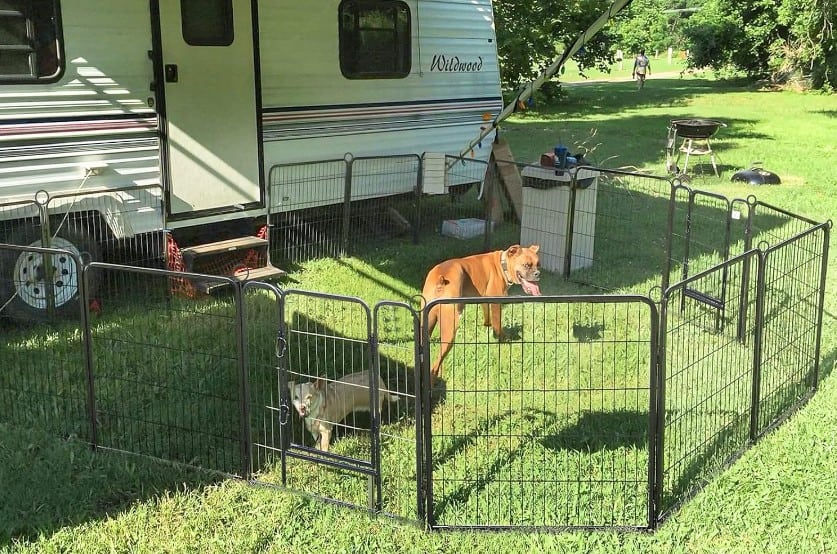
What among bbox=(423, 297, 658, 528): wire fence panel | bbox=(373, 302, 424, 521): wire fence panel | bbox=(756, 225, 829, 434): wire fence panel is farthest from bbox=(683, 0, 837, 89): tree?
bbox=(373, 302, 424, 521): wire fence panel

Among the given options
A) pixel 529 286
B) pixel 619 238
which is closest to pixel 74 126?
pixel 529 286

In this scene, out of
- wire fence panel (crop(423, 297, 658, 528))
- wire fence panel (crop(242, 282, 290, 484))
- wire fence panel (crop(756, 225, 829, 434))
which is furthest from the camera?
wire fence panel (crop(756, 225, 829, 434))

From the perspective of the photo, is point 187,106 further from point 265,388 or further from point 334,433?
point 334,433

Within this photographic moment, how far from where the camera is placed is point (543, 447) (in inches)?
182

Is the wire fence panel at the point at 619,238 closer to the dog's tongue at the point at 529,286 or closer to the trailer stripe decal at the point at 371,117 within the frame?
the trailer stripe decal at the point at 371,117

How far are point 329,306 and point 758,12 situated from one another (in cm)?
3094

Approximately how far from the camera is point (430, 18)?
31.6ft

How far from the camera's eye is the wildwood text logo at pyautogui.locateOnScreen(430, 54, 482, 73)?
9.78 m

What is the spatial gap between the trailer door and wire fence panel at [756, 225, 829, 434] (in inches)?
184

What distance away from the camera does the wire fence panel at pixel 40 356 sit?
493 centimetres

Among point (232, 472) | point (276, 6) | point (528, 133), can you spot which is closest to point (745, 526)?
point (232, 472)

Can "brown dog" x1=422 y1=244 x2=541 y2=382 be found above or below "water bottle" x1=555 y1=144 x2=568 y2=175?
below

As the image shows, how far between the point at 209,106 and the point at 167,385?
10.5 feet

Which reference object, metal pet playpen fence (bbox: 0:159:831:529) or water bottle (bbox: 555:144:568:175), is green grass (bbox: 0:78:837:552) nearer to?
metal pet playpen fence (bbox: 0:159:831:529)
